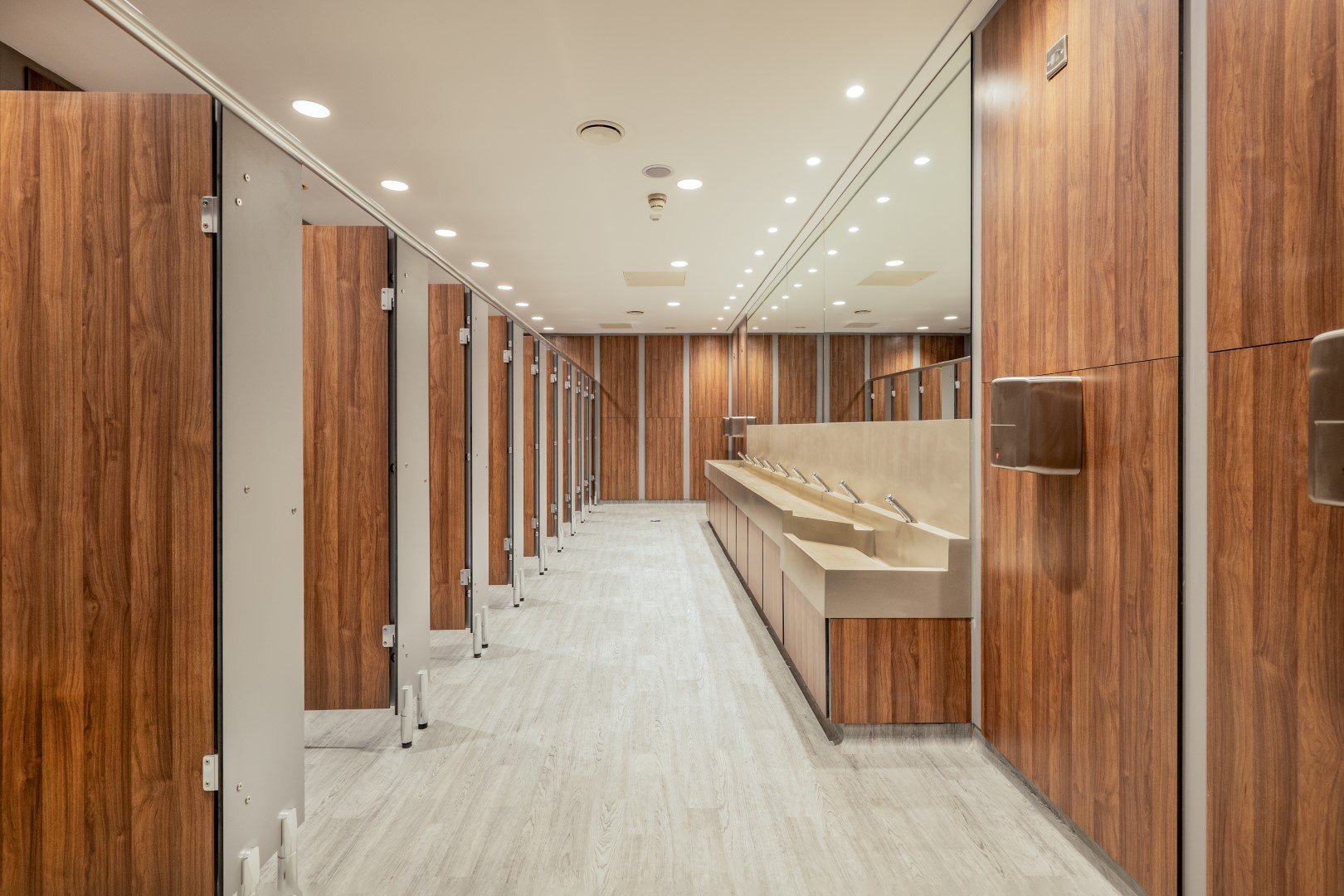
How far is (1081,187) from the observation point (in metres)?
2.03

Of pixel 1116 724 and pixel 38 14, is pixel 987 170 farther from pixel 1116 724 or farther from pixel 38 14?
pixel 38 14

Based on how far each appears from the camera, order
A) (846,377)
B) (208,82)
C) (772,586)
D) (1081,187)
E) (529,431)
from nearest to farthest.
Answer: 1. (208,82)
2. (1081,187)
3. (772,586)
4. (846,377)
5. (529,431)

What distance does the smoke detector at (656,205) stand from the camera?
15.2ft

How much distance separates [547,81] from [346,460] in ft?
6.31

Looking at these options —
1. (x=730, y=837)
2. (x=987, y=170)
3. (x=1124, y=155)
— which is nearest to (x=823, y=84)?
(x=987, y=170)

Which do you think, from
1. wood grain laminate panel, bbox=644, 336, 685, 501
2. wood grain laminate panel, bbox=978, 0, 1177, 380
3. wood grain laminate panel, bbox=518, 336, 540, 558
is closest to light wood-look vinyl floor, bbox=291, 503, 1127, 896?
wood grain laminate panel, bbox=978, 0, 1177, 380

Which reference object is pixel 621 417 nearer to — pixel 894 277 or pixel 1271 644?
pixel 894 277

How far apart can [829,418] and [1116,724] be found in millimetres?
3150

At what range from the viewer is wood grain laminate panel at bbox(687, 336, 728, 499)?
11.6 metres

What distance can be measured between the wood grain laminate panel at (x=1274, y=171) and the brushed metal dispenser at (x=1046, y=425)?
0.52m

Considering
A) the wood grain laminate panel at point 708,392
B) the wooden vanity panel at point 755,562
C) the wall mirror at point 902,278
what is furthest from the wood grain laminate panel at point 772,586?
the wood grain laminate panel at point 708,392

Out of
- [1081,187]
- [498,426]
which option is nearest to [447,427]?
[498,426]

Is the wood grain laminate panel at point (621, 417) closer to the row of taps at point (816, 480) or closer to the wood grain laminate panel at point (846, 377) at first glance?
the row of taps at point (816, 480)

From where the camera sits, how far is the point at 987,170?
2.66 metres
